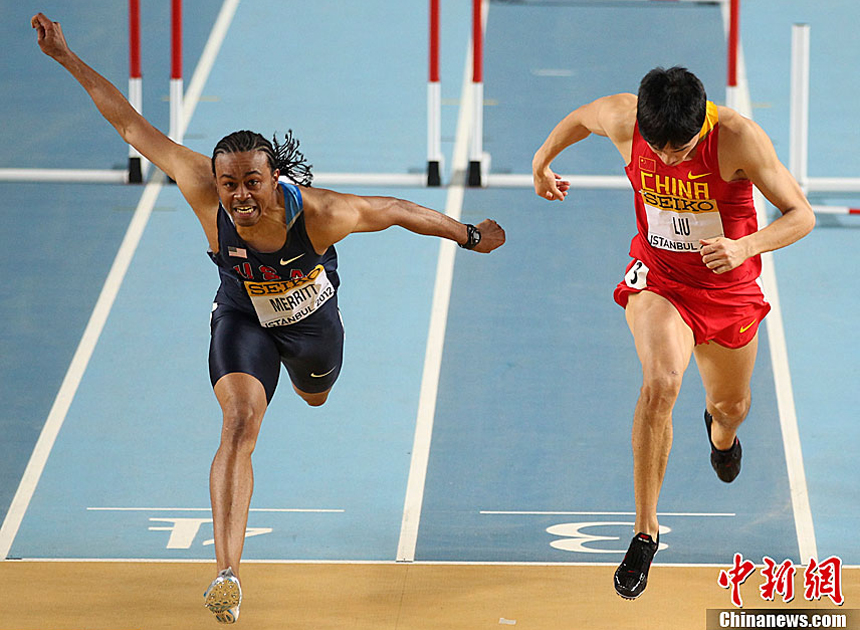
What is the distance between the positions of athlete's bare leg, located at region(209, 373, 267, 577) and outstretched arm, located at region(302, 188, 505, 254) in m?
0.62

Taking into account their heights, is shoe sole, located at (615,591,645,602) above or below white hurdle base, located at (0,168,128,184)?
below

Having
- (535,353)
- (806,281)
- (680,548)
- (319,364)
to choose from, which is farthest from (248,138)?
(806,281)

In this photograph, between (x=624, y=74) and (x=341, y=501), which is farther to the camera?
(x=624, y=74)

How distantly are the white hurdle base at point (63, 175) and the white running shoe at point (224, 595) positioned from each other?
551 centimetres

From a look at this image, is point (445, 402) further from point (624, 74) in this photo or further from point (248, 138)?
point (624, 74)

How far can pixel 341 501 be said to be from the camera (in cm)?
731

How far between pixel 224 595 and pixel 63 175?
5628 millimetres

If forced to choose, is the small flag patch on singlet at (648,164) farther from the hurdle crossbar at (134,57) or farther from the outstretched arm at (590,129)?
the hurdle crossbar at (134,57)

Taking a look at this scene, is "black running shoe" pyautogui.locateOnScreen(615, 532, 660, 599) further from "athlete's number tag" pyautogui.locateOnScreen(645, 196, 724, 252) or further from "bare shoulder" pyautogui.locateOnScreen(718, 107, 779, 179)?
"bare shoulder" pyautogui.locateOnScreen(718, 107, 779, 179)

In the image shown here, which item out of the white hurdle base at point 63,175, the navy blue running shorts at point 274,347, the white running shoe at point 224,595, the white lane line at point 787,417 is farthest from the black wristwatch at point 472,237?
the white hurdle base at point 63,175

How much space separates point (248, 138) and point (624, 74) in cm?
603

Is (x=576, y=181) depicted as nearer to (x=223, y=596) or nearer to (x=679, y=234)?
(x=679, y=234)

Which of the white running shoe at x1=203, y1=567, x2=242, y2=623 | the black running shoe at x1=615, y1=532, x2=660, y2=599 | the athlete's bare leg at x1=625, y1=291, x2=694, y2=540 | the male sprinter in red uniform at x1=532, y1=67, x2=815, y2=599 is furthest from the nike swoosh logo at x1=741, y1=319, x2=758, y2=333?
the white running shoe at x1=203, y1=567, x2=242, y2=623

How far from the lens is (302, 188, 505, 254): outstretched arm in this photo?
18.8ft
